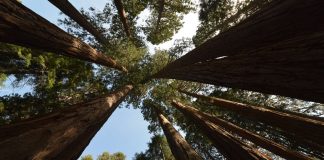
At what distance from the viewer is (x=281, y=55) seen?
3525 millimetres

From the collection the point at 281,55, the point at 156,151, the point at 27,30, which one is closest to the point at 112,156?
the point at 156,151

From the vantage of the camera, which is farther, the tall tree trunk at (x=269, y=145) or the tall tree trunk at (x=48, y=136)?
the tall tree trunk at (x=269, y=145)

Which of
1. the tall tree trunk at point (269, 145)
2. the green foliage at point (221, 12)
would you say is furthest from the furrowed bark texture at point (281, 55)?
the green foliage at point (221, 12)

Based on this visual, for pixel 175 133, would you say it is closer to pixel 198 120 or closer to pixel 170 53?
pixel 198 120

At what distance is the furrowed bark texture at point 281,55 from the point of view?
288 cm

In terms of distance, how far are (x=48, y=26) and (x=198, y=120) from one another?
7185mm

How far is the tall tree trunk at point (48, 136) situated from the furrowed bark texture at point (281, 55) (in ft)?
8.76

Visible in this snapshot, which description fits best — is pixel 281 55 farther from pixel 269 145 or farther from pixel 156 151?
pixel 156 151

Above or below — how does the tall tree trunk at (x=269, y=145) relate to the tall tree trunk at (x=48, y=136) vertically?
below

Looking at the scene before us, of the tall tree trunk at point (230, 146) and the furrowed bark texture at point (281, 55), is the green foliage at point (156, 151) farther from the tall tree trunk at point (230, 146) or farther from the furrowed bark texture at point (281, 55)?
the furrowed bark texture at point (281, 55)

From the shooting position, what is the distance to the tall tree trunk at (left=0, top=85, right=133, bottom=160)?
3.03m

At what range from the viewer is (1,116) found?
10469 millimetres

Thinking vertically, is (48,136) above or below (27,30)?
below

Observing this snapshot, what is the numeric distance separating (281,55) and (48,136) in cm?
336
